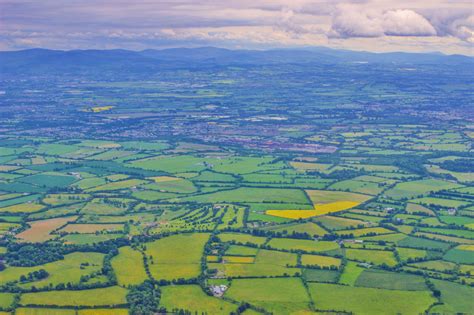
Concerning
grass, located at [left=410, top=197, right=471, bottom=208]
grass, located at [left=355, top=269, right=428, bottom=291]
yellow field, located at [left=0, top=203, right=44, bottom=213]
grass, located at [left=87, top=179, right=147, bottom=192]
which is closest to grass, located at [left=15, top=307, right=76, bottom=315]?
grass, located at [left=355, top=269, right=428, bottom=291]

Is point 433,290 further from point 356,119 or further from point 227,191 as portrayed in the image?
point 356,119

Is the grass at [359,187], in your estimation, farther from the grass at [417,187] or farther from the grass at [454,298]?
the grass at [454,298]

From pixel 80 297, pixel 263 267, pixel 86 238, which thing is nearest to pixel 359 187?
pixel 263 267

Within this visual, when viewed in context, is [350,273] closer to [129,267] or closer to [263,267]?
[263,267]

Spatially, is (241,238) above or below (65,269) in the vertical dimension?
below

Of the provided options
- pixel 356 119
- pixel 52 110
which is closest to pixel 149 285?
pixel 356 119
